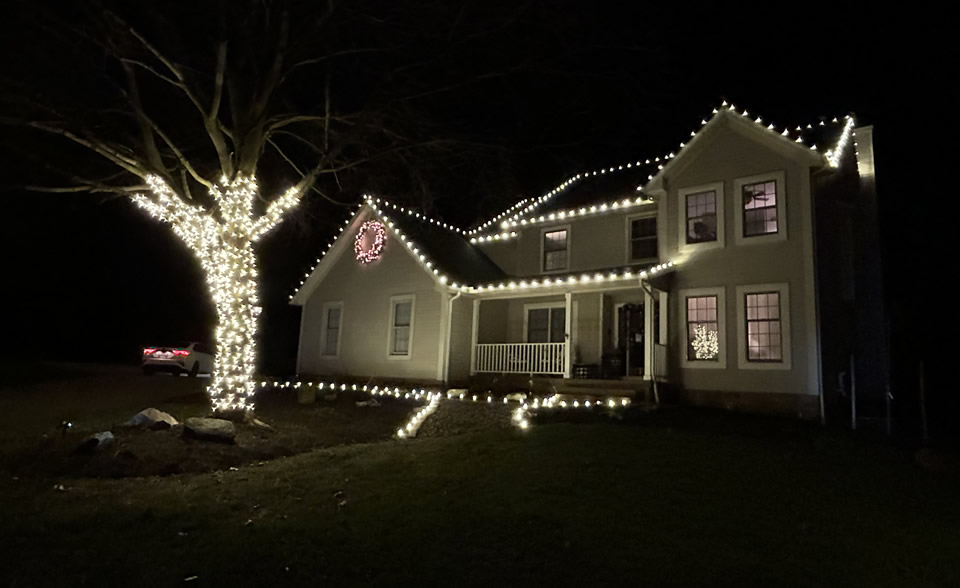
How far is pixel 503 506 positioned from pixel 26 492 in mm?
5567

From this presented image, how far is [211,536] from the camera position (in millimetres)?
6434

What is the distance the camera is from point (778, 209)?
14.7 metres

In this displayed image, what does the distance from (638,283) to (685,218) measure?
6.21 feet

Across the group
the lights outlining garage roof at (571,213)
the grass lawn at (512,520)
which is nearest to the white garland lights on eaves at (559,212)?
the lights outlining garage roof at (571,213)

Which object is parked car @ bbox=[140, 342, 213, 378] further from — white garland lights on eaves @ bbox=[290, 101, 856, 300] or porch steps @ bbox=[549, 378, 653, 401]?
porch steps @ bbox=[549, 378, 653, 401]

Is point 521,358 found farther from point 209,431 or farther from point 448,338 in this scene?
point 209,431

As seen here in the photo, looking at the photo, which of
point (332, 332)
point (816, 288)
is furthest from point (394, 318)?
point (816, 288)

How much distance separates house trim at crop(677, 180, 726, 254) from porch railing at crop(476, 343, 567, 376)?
3.74 m

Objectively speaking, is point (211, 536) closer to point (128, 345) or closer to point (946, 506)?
point (946, 506)

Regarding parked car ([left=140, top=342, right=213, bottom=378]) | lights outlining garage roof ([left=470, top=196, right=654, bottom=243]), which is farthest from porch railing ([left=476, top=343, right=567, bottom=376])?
parked car ([left=140, top=342, right=213, bottom=378])

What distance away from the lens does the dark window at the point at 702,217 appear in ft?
51.6

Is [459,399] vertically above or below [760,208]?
below

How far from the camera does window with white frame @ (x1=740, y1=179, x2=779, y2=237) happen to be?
14.9 m

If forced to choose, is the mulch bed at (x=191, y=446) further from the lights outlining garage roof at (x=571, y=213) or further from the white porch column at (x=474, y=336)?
the lights outlining garage roof at (x=571, y=213)
